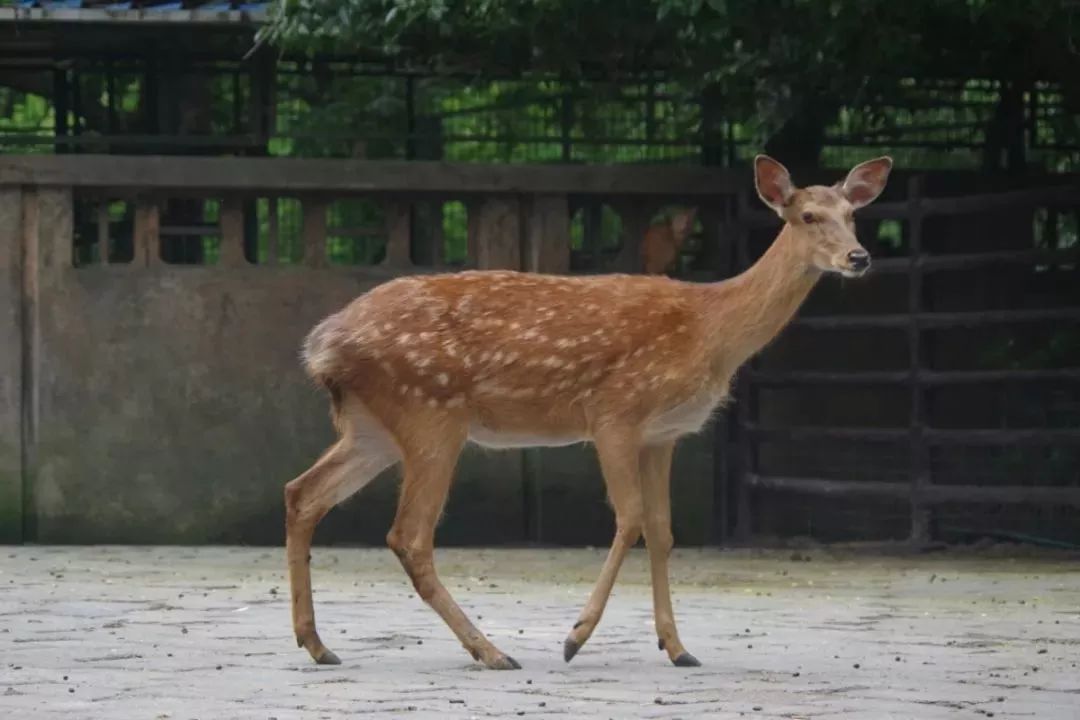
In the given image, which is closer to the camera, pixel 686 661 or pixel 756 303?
pixel 686 661

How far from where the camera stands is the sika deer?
8.03 metres

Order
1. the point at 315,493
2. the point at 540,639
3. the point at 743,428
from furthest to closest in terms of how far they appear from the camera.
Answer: the point at 743,428, the point at 540,639, the point at 315,493

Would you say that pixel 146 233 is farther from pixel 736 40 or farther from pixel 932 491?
pixel 932 491

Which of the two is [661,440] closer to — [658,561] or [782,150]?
[658,561]

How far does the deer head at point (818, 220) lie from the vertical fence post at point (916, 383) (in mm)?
4480

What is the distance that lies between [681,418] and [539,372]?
505 mm

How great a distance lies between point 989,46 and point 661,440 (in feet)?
18.2

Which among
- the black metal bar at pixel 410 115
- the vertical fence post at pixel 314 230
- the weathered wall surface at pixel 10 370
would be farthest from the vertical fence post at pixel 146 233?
the black metal bar at pixel 410 115

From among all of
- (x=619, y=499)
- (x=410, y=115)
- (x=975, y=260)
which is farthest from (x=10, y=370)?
(x=619, y=499)

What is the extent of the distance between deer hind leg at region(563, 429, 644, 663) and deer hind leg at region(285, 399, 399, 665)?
743 mm

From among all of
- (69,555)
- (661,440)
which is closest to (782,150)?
(69,555)

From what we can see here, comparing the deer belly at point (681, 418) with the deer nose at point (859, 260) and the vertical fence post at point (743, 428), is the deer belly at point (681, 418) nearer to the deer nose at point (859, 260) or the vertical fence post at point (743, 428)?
the deer nose at point (859, 260)

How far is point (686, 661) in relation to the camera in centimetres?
768

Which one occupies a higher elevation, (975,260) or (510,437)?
(975,260)
